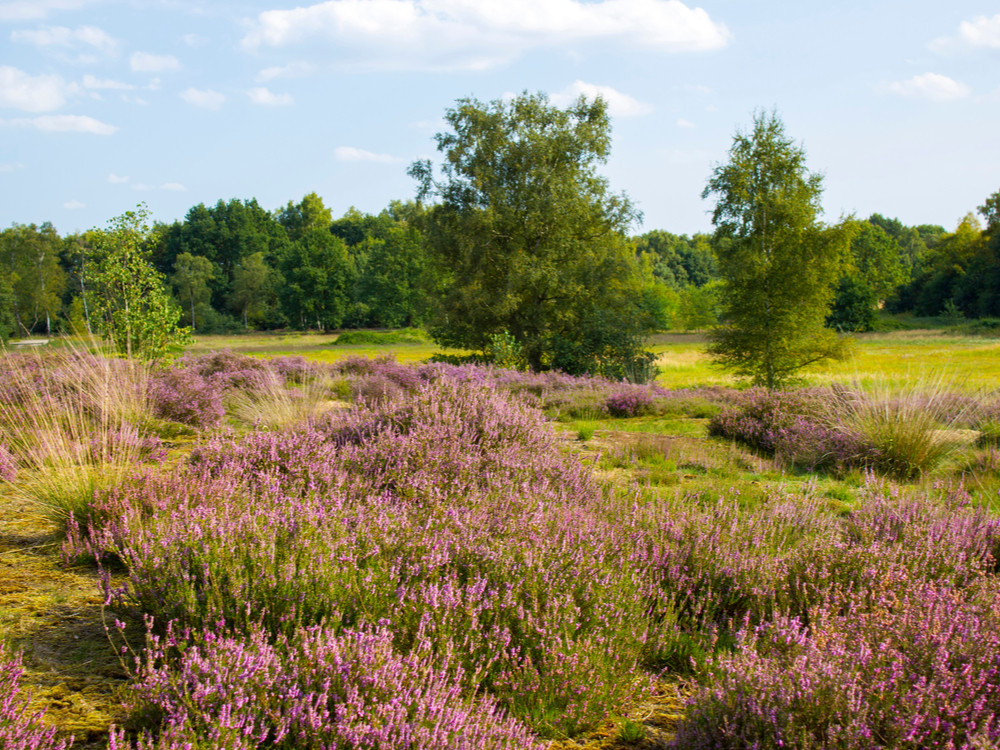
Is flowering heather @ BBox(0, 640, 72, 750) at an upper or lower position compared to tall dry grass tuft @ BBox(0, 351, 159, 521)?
lower

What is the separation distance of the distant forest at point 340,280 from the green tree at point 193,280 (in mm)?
143

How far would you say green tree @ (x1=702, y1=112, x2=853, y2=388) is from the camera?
23.7 m

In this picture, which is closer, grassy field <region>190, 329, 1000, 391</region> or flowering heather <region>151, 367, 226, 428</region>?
flowering heather <region>151, 367, 226, 428</region>

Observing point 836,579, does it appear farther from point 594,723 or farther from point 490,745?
point 490,745

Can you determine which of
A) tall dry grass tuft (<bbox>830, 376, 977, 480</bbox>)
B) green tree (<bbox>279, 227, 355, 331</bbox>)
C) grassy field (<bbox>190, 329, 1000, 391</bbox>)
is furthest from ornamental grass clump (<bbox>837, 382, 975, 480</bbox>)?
green tree (<bbox>279, 227, 355, 331</bbox>)

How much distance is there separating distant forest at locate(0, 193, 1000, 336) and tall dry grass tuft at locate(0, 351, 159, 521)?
1925 inches

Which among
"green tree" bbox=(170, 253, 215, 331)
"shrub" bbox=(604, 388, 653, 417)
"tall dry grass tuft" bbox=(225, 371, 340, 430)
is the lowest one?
"shrub" bbox=(604, 388, 653, 417)

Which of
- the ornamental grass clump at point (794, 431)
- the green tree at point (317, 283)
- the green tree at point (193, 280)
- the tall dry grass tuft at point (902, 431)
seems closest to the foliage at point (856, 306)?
the green tree at point (317, 283)

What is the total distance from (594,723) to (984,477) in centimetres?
548

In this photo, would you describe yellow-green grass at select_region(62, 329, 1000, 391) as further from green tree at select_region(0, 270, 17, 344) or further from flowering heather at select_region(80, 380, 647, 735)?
flowering heather at select_region(80, 380, 647, 735)

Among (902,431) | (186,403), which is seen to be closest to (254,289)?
(186,403)

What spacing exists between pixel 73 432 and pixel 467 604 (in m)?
4.77

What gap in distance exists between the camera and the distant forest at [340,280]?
6519cm

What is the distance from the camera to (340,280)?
251ft
